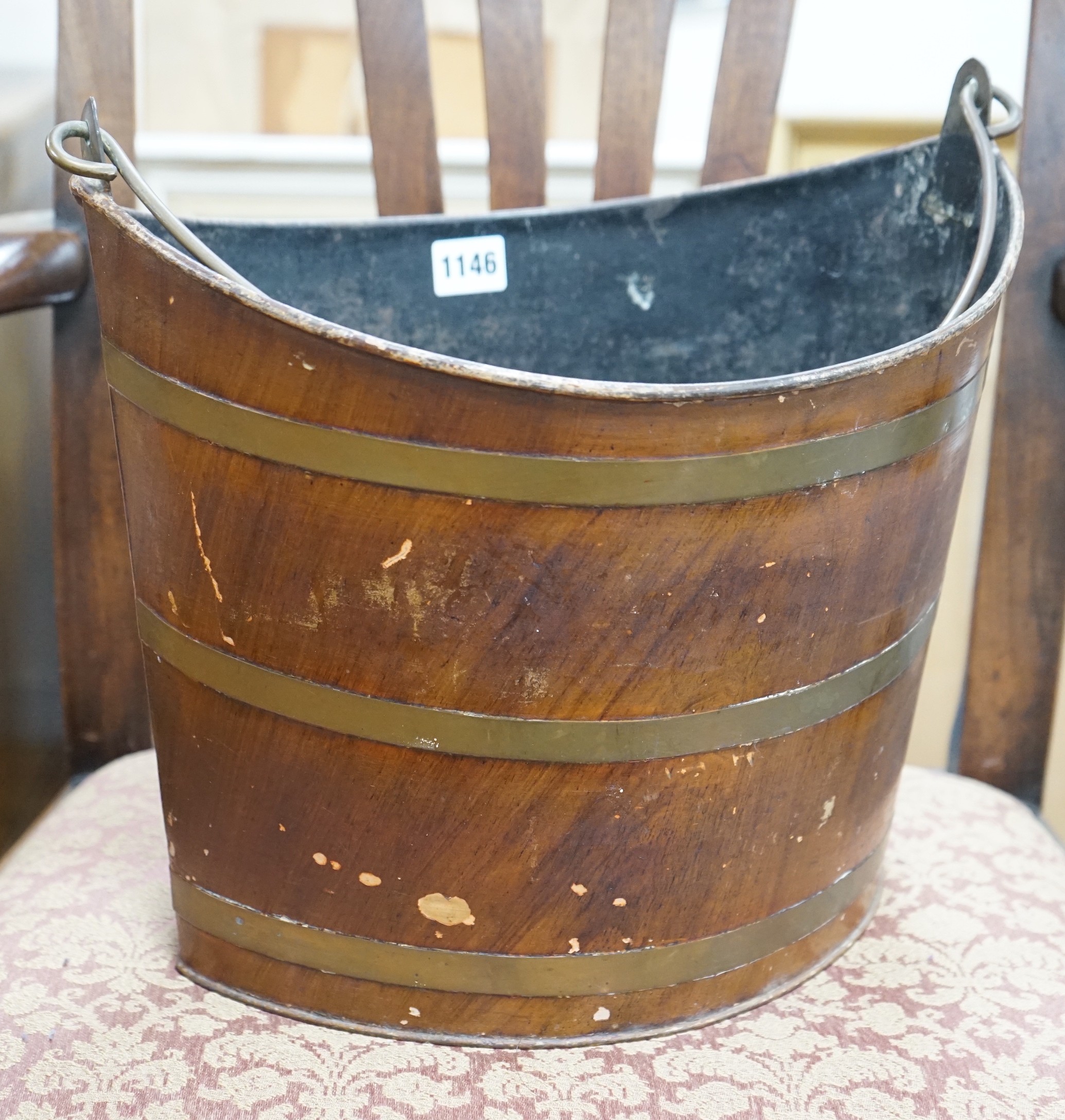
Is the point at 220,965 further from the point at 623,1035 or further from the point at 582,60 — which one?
the point at 582,60

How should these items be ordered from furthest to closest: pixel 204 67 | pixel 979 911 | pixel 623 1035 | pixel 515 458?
1. pixel 204 67
2. pixel 979 911
3. pixel 623 1035
4. pixel 515 458

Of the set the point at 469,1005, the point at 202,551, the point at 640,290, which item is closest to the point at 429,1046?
the point at 469,1005

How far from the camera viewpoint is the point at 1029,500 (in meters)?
1.04

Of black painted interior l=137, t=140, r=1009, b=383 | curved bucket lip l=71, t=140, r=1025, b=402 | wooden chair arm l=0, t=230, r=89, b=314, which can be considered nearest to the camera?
curved bucket lip l=71, t=140, r=1025, b=402

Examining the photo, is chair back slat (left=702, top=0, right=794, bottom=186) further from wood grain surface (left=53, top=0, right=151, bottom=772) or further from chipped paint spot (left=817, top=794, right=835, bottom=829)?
chipped paint spot (left=817, top=794, right=835, bottom=829)

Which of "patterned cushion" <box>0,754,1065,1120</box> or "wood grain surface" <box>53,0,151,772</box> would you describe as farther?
"wood grain surface" <box>53,0,151,772</box>

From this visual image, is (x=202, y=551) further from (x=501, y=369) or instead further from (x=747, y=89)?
(x=747, y=89)

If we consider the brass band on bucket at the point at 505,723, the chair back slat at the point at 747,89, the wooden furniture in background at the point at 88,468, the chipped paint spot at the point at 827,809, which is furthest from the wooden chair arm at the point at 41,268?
the chipped paint spot at the point at 827,809

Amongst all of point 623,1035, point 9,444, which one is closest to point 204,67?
point 9,444

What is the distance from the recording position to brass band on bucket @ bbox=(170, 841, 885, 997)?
0.70 m

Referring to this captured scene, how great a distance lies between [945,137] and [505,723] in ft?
1.98

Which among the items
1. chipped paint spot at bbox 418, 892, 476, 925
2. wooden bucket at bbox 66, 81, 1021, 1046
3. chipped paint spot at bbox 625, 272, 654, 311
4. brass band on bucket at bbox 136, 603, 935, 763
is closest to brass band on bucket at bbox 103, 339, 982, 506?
wooden bucket at bbox 66, 81, 1021, 1046

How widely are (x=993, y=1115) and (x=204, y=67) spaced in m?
1.44

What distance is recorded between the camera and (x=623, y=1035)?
2.37ft
